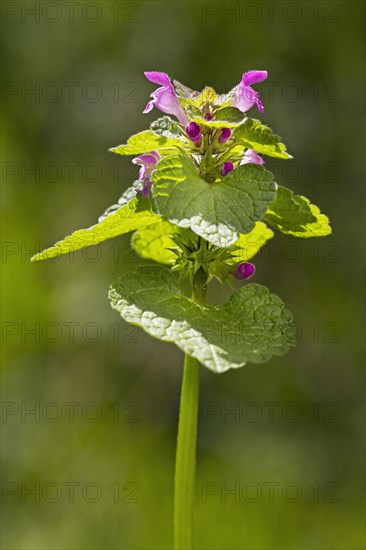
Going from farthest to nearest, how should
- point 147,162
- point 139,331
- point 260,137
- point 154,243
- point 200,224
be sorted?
point 139,331 < point 154,243 < point 147,162 < point 260,137 < point 200,224

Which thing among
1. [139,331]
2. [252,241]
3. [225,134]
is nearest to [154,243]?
[252,241]

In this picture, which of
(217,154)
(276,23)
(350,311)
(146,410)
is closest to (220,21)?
(276,23)

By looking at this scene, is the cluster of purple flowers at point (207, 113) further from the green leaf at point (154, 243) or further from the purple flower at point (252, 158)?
the green leaf at point (154, 243)

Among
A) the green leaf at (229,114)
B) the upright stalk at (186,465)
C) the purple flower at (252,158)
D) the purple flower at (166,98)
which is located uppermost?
the purple flower at (166,98)

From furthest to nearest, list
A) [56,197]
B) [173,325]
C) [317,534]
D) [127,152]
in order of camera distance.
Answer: [56,197] → [317,534] → [127,152] → [173,325]

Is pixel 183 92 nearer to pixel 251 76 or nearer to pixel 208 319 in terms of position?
pixel 251 76

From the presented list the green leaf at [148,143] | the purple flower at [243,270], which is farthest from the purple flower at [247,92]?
the purple flower at [243,270]

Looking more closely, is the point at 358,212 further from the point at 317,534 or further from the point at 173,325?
the point at 173,325

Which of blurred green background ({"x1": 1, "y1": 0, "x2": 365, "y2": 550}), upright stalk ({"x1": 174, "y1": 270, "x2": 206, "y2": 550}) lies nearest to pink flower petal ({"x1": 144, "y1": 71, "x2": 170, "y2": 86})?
upright stalk ({"x1": 174, "y1": 270, "x2": 206, "y2": 550})
